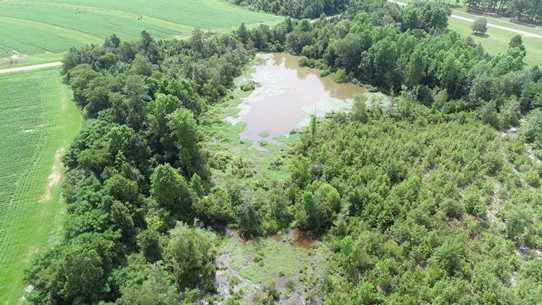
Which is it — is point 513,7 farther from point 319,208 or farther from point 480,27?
point 319,208

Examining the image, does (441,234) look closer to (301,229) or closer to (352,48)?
(301,229)

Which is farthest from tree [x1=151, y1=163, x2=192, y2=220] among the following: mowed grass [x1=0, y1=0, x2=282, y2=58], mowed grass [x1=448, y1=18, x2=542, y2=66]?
mowed grass [x1=448, y1=18, x2=542, y2=66]

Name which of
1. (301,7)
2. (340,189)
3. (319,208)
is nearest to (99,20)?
(301,7)

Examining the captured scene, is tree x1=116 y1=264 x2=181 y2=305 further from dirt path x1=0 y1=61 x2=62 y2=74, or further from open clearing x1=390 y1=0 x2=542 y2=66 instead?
open clearing x1=390 y1=0 x2=542 y2=66

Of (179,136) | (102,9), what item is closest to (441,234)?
(179,136)

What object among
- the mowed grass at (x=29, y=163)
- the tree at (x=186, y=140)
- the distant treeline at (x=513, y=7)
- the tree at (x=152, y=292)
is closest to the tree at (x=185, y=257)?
the tree at (x=152, y=292)
